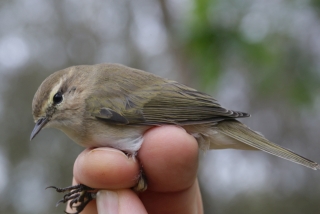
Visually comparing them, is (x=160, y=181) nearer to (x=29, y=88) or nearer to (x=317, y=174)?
(x=317, y=174)

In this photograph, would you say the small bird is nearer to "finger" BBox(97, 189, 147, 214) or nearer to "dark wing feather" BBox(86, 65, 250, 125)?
"dark wing feather" BBox(86, 65, 250, 125)

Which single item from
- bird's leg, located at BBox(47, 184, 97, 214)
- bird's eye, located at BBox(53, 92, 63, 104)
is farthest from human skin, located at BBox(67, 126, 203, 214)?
bird's eye, located at BBox(53, 92, 63, 104)

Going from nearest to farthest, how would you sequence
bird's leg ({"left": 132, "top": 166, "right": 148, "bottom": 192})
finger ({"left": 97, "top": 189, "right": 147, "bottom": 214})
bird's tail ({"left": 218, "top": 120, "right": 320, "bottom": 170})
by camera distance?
finger ({"left": 97, "top": 189, "right": 147, "bottom": 214})
bird's leg ({"left": 132, "top": 166, "right": 148, "bottom": 192})
bird's tail ({"left": 218, "top": 120, "right": 320, "bottom": 170})

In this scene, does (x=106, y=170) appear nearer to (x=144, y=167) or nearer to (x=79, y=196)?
(x=144, y=167)

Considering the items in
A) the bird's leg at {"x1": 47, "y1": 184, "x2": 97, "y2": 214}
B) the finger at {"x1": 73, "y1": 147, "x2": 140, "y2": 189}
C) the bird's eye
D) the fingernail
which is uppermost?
the bird's eye

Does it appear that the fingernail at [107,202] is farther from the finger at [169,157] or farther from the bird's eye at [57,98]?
the bird's eye at [57,98]

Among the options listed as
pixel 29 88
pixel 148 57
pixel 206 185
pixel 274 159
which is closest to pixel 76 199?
pixel 206 185

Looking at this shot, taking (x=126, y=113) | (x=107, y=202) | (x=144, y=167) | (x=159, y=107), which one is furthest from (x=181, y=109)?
(x=107, y=202)
